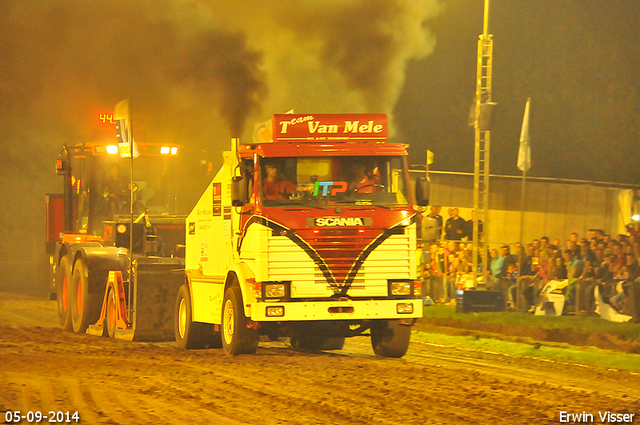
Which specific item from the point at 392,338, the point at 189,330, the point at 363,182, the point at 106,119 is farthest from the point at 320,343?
the point at 106,119

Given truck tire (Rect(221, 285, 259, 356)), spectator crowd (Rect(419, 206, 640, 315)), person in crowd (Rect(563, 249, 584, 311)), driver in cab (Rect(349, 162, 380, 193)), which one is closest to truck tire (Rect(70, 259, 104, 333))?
truck tire (Rect(221, 285, 259, 356))

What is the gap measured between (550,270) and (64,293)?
9334mm

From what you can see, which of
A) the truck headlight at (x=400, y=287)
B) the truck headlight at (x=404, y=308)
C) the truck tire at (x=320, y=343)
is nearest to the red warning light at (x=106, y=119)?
the truck tire at (x=320, y=343)

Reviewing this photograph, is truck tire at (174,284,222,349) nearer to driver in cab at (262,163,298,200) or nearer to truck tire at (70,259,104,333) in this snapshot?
truck tire at (70,259,104,333)

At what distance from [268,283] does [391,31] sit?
16145 millimetres

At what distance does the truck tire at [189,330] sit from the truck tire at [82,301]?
292cm

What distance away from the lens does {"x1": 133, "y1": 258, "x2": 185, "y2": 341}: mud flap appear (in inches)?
598

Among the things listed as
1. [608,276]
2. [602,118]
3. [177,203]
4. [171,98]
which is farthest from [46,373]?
[602,118]

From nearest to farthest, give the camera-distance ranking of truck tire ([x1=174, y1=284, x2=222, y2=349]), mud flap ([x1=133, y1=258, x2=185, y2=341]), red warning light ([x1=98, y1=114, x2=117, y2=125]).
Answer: truck tire ([x1=174, y1=284, x2=222, y2=349]) < mud flap ([x1=133, y1=258, x2=185, y2=341]) < red warning light ([x1=98, y1=114, x2=117, y2=125])

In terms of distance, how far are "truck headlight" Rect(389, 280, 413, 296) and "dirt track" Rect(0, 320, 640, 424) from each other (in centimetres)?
89

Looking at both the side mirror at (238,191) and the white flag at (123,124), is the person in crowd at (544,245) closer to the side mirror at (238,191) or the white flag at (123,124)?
the white flag at (123,124)

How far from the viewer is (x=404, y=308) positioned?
12172 mm

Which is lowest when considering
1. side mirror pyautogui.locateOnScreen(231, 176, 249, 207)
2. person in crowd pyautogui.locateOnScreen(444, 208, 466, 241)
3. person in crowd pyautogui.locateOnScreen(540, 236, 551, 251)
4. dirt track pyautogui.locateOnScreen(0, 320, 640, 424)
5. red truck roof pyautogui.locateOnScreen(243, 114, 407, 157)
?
dirt track pyautogui.locateOnScreen(0, 320, 640, 424)

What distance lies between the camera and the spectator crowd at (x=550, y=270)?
54.5ft
